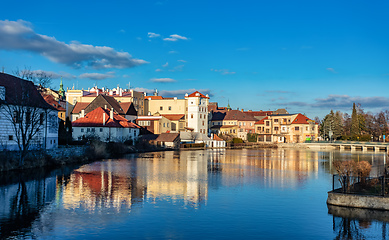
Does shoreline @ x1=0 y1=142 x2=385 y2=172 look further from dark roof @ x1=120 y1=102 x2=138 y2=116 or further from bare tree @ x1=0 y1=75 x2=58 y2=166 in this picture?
dark roof @ x1=120 y1=102 x2=138 y2=116

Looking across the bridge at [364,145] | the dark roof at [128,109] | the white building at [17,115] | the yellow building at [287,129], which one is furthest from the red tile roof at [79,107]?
the bridge at [364,145]

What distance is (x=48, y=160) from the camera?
3844 centimetres

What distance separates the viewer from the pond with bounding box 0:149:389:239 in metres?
15.0

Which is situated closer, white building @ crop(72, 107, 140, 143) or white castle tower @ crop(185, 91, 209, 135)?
white building @ crop(72, 107, 140, 143)

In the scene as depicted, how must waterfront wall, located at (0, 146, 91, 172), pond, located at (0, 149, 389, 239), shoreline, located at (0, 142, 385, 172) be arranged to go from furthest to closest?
1. shoreline, located at (0, 142, 385, 172)
2. waterfront wall, located at (0, 146, 91, 172)
3. pond, located at (0, 149, 389, 239)

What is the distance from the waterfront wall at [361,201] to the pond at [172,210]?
1.31 ft

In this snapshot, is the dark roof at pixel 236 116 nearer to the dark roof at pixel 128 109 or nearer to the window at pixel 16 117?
the dark roof at pixel 128 109

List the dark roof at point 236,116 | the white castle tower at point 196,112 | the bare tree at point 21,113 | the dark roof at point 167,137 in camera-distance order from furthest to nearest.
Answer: the dark roof at point 236,116 → the white castle tower at point 196,112 → the dark roof at point 167,137 → the bare tree at point 21,113

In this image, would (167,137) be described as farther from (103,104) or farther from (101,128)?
(103,104)

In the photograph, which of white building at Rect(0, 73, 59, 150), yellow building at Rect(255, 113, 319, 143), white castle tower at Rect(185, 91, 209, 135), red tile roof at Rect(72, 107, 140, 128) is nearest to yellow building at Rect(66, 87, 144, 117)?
white castle tower at Rect(185, 91, 209, 135)

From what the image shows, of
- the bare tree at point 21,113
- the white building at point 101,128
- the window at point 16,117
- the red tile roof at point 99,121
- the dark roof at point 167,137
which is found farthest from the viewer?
the dark roof at point 167,137

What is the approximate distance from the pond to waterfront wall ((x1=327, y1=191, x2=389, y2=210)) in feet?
1.31

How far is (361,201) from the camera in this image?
18062mm

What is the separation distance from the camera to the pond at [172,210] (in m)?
15.0
